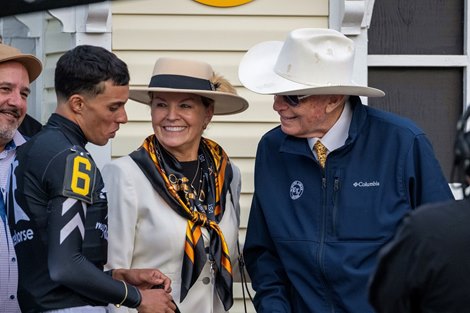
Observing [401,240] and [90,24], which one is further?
[90,24]

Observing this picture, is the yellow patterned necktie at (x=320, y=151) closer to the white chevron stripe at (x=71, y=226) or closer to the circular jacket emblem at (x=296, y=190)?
the circular jacket emblem at (x=296, y=190)

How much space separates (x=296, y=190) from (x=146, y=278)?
79 centimetres

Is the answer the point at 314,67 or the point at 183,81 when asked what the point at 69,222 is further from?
the point at 314,67

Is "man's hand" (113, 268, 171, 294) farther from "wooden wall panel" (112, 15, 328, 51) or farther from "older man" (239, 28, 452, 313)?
"wooden wall panel" (112, 15, 328, 51)

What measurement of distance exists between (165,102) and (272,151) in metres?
0.56

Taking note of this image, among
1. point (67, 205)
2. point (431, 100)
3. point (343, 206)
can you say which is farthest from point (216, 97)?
point (431, 100)

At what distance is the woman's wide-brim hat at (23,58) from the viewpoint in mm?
5312

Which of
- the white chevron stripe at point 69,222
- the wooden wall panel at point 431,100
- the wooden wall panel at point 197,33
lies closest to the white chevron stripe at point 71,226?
the white chevron stripe at point 69,222

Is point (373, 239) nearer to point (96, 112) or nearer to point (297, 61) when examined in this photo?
point (297, 61)

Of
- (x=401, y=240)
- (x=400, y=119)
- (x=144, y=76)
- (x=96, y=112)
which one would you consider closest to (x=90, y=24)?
(x=144, y=76)

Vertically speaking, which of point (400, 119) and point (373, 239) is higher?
point (400, 119)

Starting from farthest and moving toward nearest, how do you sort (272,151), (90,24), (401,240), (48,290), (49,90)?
(49,90) < (90,24) < (272,151) < (48,290) < (401,240)

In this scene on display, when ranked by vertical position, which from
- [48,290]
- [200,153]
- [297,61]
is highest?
[297,61]

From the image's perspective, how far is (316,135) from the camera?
4848mm
